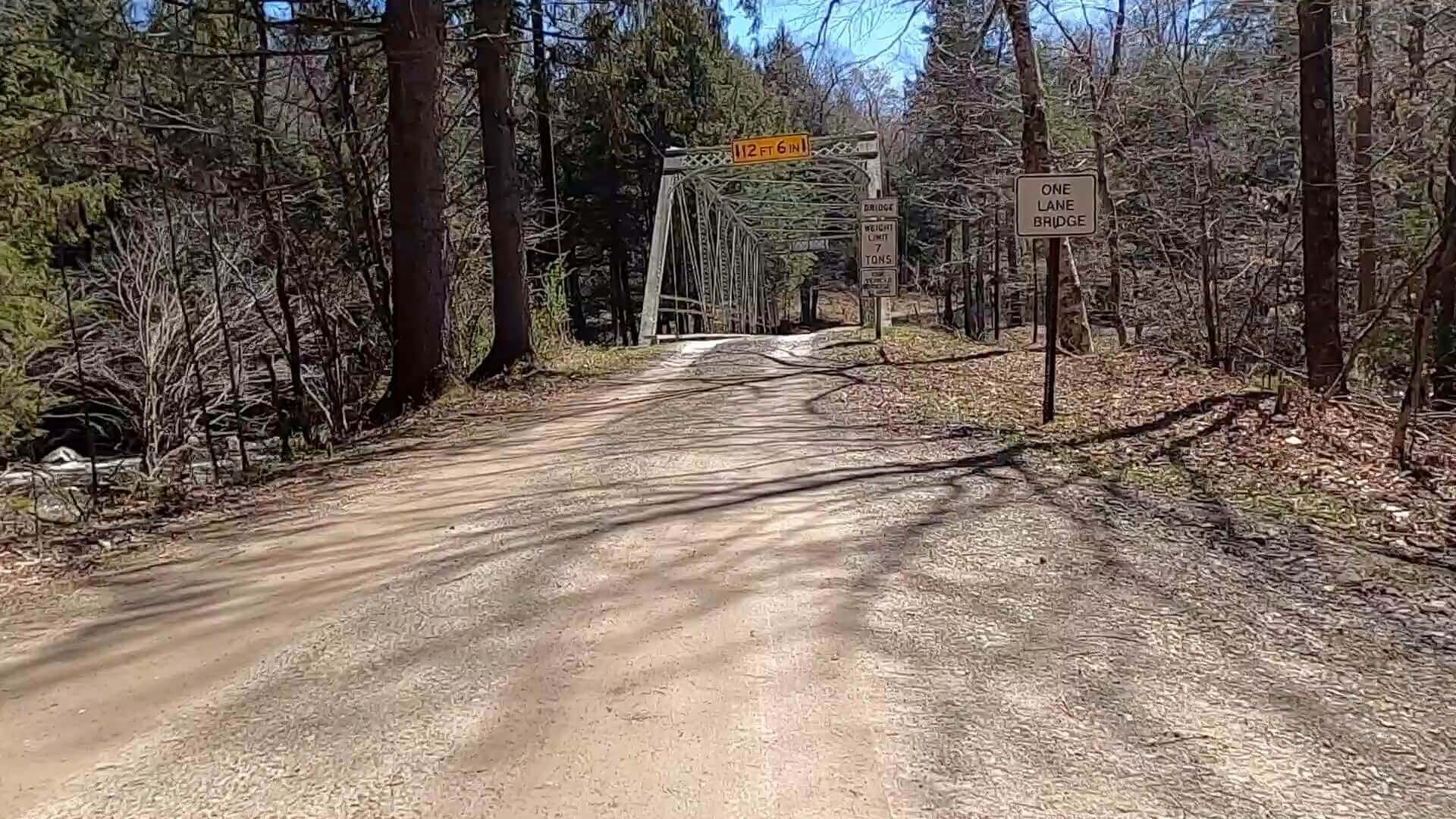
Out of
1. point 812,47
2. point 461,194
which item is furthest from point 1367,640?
point 461,194

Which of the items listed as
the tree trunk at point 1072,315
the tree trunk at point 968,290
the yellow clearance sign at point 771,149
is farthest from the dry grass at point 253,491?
the tree trunk at point 968,290

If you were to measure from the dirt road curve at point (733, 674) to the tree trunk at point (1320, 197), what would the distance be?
4646 millimetres

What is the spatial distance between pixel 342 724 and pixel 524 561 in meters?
1.57

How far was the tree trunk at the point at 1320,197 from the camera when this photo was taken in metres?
8.38

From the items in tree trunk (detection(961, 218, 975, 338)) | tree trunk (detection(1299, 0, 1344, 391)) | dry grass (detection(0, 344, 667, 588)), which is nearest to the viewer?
dry grass (detection(0, 344, 667, 588))

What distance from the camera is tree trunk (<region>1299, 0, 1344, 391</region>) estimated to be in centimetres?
838

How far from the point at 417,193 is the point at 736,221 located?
21323 mm

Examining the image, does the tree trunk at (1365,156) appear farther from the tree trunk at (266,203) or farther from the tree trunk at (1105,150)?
the tree trunk at (266,203)

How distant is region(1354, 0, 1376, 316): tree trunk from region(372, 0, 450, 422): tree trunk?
819 cm

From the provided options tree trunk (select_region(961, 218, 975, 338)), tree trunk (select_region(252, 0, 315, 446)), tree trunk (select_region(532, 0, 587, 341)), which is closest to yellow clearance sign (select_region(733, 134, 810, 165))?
tree trunk (select_region(532, 0, 587, 341))

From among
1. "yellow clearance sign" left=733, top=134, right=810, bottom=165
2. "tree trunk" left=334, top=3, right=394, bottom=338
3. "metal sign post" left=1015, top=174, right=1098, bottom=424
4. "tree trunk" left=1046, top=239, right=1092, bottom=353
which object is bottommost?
"tree trunk" left=1046, top=239, right=1092, bottom=353

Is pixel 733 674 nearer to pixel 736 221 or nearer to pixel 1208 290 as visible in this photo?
pixel 1208 290

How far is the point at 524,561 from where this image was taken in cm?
452

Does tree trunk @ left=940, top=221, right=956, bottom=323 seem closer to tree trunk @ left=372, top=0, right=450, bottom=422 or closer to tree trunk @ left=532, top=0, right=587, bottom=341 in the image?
tree trunk @ left=532, top=0, right=587, bottom=341
